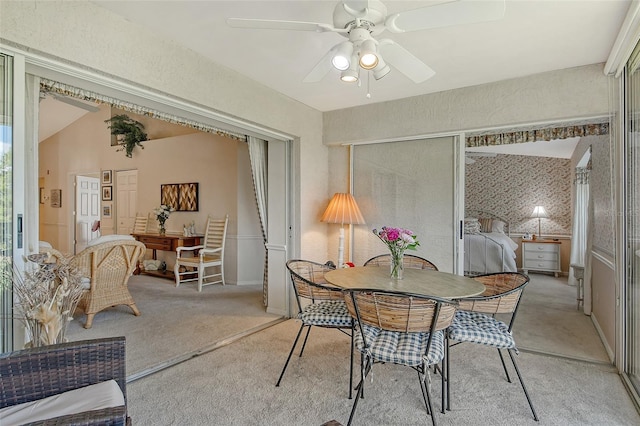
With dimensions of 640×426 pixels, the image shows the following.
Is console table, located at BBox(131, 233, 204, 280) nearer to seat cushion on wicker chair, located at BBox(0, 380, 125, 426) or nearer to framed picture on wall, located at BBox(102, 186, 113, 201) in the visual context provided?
framed picture on wall, located at BBox(102, 186, 113, 201)

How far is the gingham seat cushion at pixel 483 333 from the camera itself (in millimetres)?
2139

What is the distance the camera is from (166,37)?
101 inches

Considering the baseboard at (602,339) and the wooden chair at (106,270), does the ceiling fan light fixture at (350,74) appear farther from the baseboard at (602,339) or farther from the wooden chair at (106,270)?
the wooden chair at (106,270)

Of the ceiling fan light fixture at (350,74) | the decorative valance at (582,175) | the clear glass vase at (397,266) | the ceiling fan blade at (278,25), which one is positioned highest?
the ceiling fan blade at (278,25)

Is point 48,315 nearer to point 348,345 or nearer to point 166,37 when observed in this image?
point 166,37

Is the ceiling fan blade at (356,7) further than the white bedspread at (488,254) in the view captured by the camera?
No

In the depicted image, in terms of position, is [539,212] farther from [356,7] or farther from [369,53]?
[356,7]

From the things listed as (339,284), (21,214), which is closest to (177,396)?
(339,284)

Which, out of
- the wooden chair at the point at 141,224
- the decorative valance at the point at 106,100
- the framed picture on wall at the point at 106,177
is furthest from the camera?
the framed picture on wall at the point at 106,177

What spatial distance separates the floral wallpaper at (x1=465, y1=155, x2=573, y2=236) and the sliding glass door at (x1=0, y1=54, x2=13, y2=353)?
306 inches

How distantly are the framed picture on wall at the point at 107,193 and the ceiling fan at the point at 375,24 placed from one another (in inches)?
287

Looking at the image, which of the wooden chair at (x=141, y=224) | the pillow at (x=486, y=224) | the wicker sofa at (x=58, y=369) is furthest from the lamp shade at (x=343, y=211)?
the wooden chair at (x=141, y=224)

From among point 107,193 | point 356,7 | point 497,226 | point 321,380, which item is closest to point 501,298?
point 321,380

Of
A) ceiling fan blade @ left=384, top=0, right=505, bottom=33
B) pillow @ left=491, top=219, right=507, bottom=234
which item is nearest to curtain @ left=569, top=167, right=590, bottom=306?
pillow @ left=491, top=219, right=507, bottom=234
